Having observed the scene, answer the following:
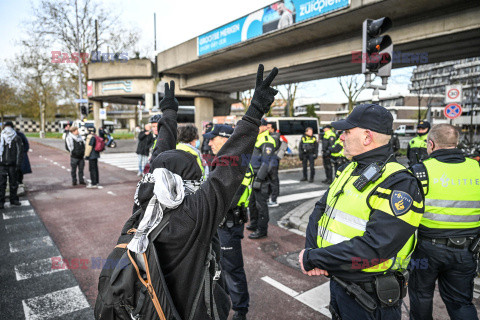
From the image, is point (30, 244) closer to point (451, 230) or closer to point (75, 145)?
point (75, 145)

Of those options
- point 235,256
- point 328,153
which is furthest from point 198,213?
point 328,153

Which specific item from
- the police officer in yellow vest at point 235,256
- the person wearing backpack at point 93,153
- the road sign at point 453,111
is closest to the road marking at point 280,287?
the police officer in yellow vest at point 235,256

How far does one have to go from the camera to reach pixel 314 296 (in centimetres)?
347

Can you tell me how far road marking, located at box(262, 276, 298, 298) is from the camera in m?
3.52

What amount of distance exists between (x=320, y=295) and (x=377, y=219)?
87.5 inches

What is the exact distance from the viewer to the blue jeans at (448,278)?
7.82ft

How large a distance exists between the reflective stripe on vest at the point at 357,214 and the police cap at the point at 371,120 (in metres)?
0.24

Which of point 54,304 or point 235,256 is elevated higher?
point 235,256

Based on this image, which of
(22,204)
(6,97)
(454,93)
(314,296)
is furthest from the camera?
(6,97)

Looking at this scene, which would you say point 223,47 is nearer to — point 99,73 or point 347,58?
point 347,58

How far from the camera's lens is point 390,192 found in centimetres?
169

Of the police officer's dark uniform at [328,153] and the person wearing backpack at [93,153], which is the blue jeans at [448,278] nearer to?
the police officer's dark uniform at [328,153]

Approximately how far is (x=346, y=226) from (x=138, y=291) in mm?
1248

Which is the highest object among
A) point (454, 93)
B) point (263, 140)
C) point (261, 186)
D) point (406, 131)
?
point (454, 93)
